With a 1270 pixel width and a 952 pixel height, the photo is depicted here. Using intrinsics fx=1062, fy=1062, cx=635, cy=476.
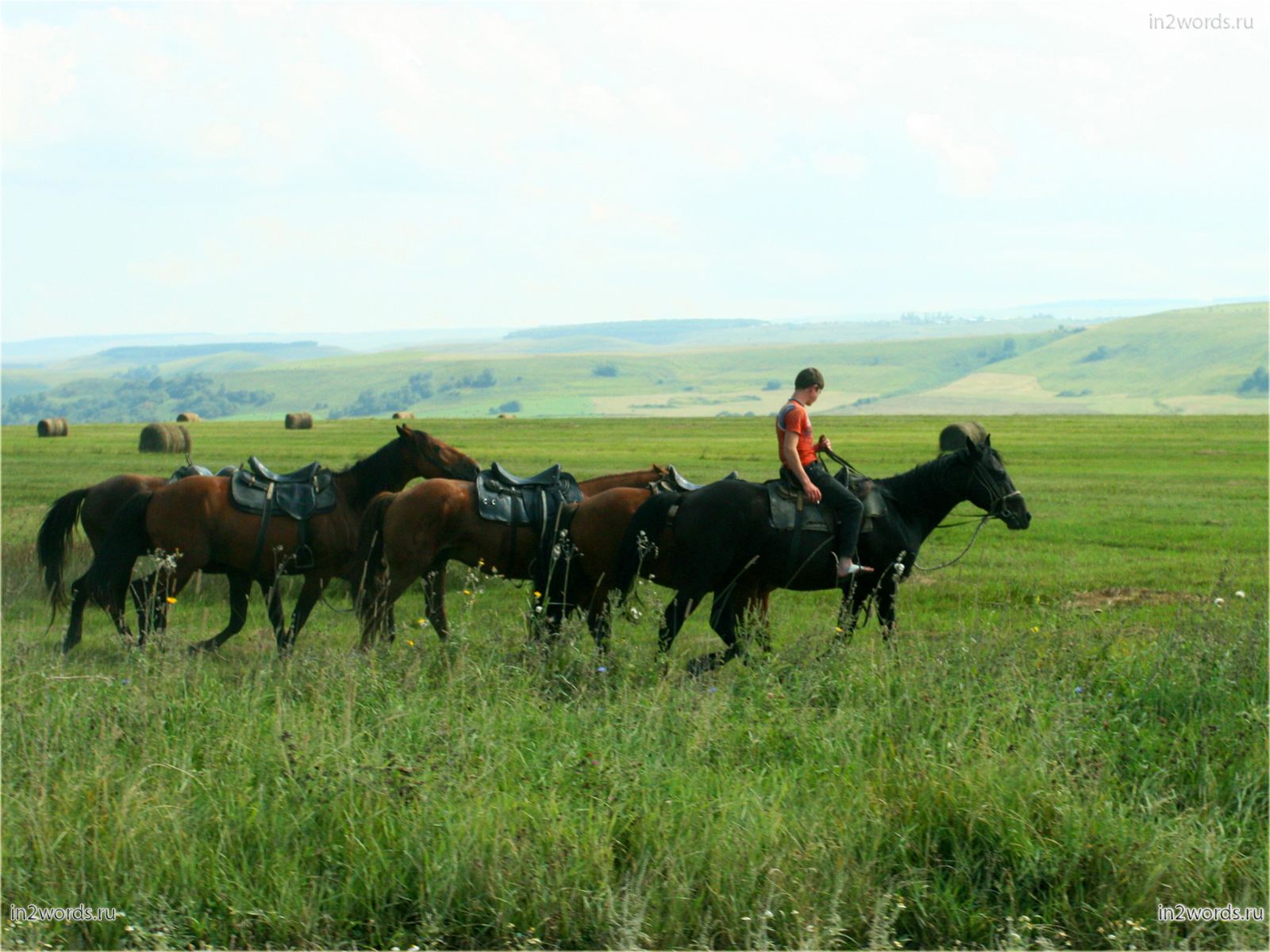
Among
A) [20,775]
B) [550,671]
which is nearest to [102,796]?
[20,775]

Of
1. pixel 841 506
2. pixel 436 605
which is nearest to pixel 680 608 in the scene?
pixel 841 506

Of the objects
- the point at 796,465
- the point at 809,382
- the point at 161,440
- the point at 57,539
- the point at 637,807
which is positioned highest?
the point at 809,382

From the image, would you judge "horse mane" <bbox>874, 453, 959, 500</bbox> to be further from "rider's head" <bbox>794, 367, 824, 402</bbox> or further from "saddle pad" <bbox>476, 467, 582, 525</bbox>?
"saddle pad" <bbox>476, 467, 582, 525</bbox>

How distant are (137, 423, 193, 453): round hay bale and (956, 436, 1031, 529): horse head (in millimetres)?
35516

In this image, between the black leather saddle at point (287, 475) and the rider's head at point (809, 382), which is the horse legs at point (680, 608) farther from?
the black leather saddle at point (287, 475)

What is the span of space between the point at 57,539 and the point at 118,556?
159 centimetres

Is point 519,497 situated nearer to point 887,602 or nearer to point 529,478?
point 529,478

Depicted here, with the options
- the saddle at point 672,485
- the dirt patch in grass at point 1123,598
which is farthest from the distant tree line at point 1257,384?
the saddle at point 672,485

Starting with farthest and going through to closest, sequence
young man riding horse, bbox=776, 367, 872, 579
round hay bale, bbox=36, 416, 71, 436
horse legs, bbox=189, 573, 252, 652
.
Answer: round hay bale, bbox=36, 416, 71, 436 → horse legs, bbox=189, 573, 252, 652 → young man riding horse, bbox=776, 367, 872, 579

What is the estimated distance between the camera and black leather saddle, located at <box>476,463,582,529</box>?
9156 millimetres

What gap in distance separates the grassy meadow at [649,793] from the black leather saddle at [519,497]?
6.49ft

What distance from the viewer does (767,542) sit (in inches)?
321

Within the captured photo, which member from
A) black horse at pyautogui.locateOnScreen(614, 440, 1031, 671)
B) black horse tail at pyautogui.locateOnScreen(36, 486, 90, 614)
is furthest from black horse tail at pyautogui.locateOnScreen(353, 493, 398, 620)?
black horse tail at pyautogui.locateOnScreen(36, 486, 90, 614)

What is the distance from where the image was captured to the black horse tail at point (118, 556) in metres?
9.21
